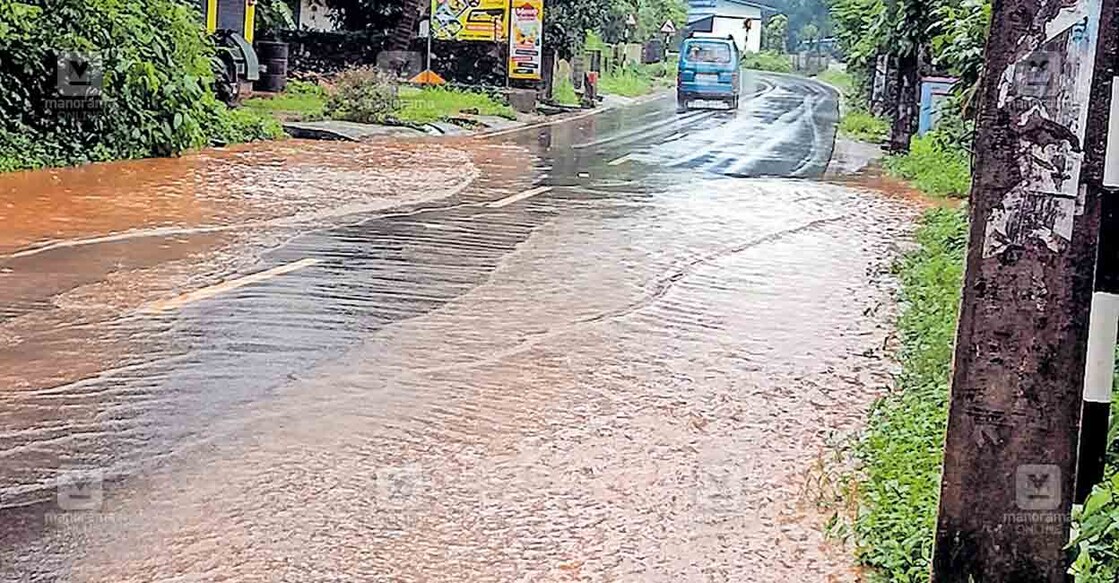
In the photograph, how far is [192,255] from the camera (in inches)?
408

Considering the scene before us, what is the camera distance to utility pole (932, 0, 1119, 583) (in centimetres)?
343

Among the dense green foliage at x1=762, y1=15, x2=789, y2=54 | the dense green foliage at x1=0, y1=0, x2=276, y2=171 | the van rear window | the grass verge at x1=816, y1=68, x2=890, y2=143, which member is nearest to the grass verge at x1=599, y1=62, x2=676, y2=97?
the van rear window

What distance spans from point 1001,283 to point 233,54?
22.7m

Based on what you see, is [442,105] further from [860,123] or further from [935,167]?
[935,167]

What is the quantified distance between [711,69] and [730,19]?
54.6 metres

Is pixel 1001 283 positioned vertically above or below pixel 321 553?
above

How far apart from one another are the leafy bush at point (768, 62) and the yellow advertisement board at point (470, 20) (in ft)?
166

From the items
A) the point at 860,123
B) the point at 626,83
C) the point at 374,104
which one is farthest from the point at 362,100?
the point at 626,83

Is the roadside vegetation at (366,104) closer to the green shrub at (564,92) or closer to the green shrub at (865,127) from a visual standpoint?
the green shrub at (564,92)

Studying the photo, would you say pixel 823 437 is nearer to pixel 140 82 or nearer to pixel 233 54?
pixel 140 82

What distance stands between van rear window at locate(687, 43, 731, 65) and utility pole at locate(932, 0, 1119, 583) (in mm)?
38432

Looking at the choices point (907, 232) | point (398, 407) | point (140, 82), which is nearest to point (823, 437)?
point (398, 407)

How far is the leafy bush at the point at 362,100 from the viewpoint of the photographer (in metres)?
25.8

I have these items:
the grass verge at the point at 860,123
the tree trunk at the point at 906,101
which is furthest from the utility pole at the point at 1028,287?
the grass verge at the point at 860,123
